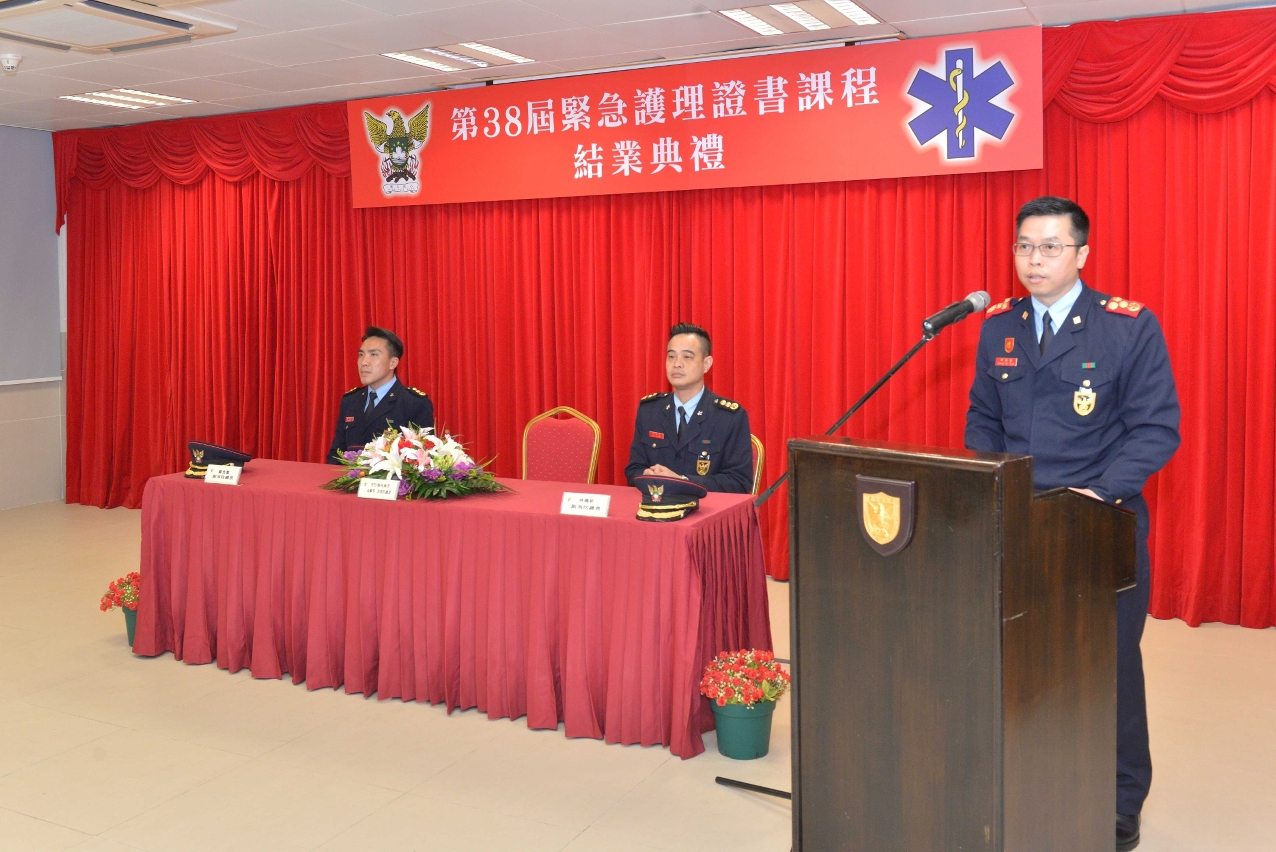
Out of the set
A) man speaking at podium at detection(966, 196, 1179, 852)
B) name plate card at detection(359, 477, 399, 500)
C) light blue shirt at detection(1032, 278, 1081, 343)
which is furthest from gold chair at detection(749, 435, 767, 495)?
light blue shirt at detection(1032, 278, 1081, 343)

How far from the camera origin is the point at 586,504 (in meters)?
3.24

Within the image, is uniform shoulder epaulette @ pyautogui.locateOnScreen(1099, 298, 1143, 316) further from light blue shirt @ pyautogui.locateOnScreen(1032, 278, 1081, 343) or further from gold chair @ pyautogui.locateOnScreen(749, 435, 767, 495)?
gold chair @ pyautogui.locateOnScreen(749, 435, 767, 495)

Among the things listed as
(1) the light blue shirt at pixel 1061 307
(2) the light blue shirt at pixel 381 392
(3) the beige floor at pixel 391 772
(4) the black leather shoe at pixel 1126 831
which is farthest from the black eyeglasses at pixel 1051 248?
(2) the light blue shirt at pixel 381 392

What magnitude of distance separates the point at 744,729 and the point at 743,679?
18 centimetres

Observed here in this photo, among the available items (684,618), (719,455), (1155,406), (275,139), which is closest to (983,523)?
(1155,406)

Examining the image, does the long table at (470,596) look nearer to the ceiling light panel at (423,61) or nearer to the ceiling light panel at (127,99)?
the ceiling light panel at (423,61)

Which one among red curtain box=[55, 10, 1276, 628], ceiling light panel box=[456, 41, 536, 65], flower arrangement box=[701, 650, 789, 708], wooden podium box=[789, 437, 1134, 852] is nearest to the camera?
wooden podium box=[789, 437, 1134, 852]

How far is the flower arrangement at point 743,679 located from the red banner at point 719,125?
98.9 inches

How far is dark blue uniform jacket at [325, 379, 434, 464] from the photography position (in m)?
4.54

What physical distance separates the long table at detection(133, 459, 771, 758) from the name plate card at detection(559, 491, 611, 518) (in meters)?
0.03

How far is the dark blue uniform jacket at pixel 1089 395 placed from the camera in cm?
235

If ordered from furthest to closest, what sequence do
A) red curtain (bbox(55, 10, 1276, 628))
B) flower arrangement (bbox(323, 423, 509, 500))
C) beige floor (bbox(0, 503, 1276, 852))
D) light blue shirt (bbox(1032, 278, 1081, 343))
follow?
1. red curtain (bbox(55, 10, 1276, 628))
2. flower arrangement (bbox(323, 423, 509, 500))
3. beige floor (bbox(0, 503, 1276, 852))
4. light blue shirt (bbox(1032, 278, 1081, 343))

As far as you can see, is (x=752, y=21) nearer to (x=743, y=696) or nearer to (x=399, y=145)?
(x=399, y=145)

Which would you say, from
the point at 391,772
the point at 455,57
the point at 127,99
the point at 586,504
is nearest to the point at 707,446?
the point at 586,504
